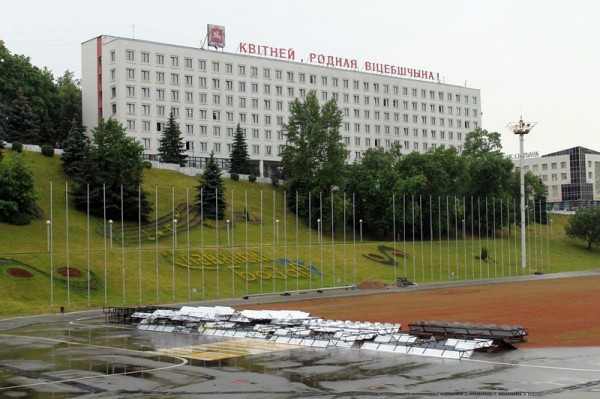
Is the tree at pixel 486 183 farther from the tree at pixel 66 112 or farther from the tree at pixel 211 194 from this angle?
the tree at pixel 66 112

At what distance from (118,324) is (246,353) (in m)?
15.0

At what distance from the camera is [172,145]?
10862cm

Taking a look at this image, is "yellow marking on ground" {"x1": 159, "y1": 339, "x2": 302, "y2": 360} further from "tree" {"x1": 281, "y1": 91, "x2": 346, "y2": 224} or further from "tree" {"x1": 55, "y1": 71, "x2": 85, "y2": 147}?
"tree" {"x1": 55, "y1": 71, "x2": 85, "y2": 147}

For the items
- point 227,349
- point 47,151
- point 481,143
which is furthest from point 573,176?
point 227,349

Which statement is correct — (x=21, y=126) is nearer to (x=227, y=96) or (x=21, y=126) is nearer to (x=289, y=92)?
(x=227, y=96)

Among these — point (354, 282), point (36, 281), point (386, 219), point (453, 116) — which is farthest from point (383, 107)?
point (36, 281)

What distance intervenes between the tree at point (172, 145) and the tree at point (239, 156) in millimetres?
7707

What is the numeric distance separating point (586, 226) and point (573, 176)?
7242cm

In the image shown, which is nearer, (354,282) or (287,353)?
(287,353)

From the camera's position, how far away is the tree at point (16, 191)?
2857 inches

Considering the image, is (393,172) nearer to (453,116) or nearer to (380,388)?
(453,116)

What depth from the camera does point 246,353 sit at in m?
28.9

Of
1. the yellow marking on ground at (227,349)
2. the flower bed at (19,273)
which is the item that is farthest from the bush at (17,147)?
the yellow marking on ground at (227,349)

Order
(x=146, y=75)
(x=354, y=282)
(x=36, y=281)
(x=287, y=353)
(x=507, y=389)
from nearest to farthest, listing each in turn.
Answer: (x=507, y=389), (x=287, y=353), (x=36, y=281), (x=354, y=282), (x=146, y=75)
